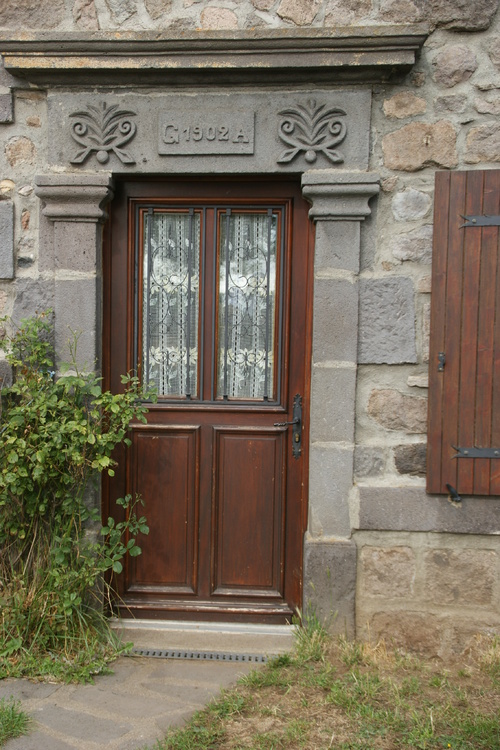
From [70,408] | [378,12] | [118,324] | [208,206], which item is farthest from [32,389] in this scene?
[378,12]

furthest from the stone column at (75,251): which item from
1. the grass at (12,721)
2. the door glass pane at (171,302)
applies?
the grass at (12,721)

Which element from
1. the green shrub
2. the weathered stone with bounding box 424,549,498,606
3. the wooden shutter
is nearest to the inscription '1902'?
the wooden shutter

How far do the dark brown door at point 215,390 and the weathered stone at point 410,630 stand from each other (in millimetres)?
467

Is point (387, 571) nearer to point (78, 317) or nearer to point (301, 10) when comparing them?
point (78, 317)

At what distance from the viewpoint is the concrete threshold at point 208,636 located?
3.19 meters

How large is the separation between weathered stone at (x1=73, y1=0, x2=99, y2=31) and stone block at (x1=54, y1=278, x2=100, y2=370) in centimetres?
127

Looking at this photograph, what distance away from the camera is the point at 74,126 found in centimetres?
312

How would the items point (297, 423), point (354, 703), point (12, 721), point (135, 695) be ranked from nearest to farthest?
point (12, 721), point (354, 703), point (135, 695), point (297, 423)

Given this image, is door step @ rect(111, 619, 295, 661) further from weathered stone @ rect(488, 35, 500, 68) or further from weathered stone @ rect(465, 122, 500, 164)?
weathered stone @ rect(488, 35, 500, 68)

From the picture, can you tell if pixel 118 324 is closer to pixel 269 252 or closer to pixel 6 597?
pixel 269 252

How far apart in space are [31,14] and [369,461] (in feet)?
9.31

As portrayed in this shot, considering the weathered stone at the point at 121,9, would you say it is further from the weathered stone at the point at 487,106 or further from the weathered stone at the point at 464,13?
the weathered stone at the point at 487,106

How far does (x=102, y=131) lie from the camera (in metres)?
3.12

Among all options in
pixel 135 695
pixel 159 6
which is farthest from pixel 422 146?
pixel 135 695
